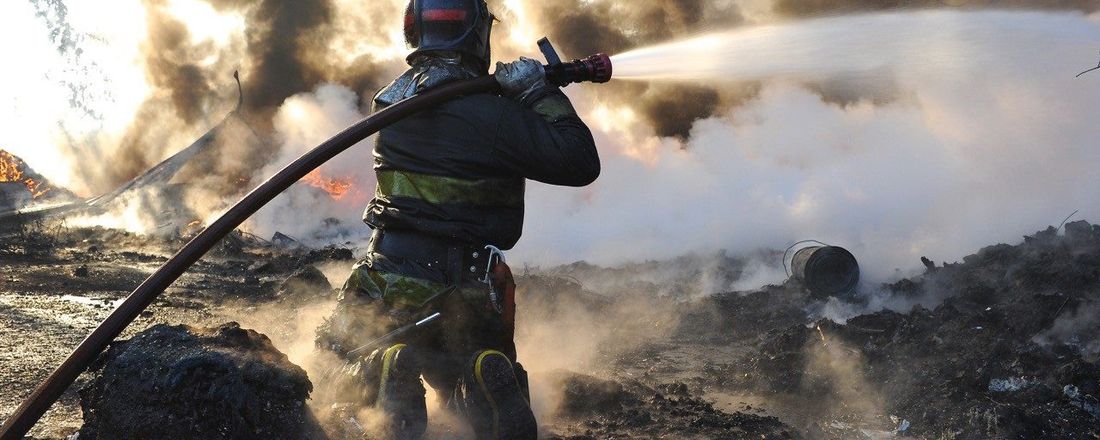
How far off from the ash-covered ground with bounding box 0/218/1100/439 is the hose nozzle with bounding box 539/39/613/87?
64.2 inches

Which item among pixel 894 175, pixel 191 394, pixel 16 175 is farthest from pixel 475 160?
pixel 16 175

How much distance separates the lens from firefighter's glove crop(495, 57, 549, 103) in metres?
3.55

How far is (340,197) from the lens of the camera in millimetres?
19594

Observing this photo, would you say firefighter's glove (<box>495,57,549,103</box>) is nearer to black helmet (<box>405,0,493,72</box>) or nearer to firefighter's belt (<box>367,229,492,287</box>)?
black helmet (<box>405,0,493,72</box>)

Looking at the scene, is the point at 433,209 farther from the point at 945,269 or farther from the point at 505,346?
the point at 945,269

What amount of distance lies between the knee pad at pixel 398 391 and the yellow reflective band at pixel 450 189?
0.65 meters

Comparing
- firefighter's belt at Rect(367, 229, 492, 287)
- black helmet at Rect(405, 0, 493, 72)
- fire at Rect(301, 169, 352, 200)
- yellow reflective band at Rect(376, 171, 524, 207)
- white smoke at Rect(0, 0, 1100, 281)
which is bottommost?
firefighter's belt at Rect(367, 229, 492, 287)

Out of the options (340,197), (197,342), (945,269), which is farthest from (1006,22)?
(340,197)

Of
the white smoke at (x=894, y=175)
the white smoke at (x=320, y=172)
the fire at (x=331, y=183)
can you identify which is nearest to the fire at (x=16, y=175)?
the white smoke at (x=320, y=172)

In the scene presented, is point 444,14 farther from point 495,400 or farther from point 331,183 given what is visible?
point 331,183

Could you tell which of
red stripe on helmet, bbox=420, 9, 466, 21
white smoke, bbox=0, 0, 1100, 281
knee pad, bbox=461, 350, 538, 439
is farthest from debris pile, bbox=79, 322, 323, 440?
white smoke, bbox=0, 0, 1100, 281

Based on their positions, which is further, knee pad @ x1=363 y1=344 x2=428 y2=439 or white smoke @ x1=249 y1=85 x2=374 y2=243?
white smoke @ x1=249 y1=85 x2=374 y2=243

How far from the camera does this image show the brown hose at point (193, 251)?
288cm

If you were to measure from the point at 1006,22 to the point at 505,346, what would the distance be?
11.7m
